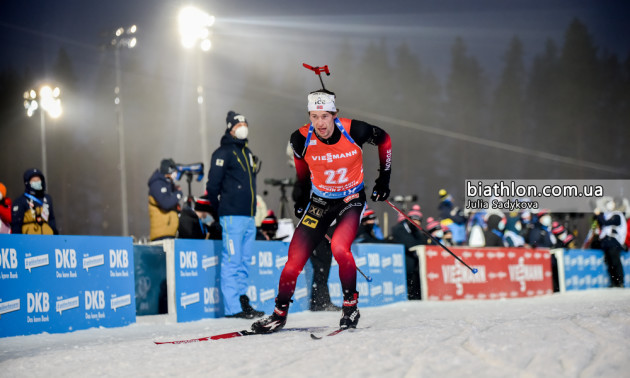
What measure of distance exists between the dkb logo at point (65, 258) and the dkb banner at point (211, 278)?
1264mm

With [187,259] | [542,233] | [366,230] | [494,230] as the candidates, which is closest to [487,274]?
[494,230]

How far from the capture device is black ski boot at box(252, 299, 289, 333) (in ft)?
19.0

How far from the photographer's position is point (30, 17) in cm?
2259

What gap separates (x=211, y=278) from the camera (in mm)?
8602

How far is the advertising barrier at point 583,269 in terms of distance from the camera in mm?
15625

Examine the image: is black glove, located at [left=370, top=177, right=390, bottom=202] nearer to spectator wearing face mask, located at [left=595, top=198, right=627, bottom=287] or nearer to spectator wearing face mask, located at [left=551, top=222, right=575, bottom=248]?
spectator wearing face mask, located at [left=595, top=198, right=627, bottom=287]

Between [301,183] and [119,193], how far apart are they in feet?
89.4

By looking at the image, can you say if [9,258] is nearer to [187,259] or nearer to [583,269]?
[187,259]

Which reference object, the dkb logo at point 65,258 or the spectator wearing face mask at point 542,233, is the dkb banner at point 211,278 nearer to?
the dkb logo at point 65,258

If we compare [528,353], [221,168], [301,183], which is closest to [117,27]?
[221,168]

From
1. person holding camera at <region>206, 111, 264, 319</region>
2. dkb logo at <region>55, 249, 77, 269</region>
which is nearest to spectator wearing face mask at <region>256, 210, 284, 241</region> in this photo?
person holding camera at <region>206, 111, 264, 319</region>

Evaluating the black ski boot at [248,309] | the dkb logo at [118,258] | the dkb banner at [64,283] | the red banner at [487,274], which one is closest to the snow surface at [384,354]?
the dkb banner at [64,283]

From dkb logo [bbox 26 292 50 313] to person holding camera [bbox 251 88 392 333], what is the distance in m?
2.39

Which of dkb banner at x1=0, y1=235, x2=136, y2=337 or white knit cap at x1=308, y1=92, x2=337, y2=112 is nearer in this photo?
white knit cap at x1=308, y1=92, x2=337, y2=112
